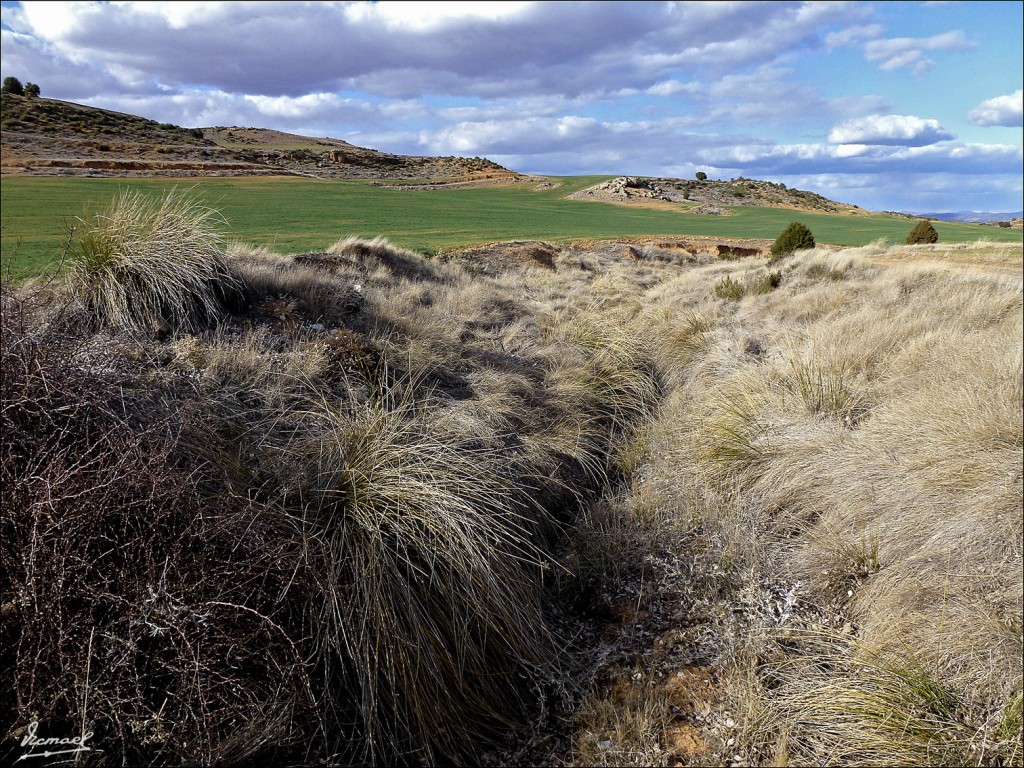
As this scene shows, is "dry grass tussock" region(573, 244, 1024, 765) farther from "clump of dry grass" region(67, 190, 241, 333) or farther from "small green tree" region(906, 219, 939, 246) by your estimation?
"small green tree" region(906, 219, 939, 246)

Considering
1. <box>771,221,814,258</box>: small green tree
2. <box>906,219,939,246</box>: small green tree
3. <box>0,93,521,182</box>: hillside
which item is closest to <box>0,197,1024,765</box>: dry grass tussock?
<box>771,221,814,258</box>: small green tree

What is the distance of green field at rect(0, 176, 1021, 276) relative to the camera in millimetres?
15734

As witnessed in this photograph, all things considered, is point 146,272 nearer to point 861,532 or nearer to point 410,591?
point 410,591

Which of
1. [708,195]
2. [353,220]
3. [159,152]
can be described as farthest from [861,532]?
[708,195]

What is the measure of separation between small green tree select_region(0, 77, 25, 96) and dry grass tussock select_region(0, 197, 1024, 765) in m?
59.0

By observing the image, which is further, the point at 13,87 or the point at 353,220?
the point at 13,87

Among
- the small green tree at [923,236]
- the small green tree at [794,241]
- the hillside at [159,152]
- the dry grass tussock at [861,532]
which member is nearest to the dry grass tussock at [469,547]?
the dry grass tussock at [861,532]

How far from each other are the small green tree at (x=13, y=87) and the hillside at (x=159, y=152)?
3502mm

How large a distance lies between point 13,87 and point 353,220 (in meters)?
44.4

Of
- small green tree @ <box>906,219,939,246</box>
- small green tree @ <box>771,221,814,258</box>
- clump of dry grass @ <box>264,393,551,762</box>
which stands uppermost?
small green tree @ <box>906,219,939,246</box>

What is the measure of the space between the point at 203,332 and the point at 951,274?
11.6m

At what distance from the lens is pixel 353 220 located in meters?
29.0

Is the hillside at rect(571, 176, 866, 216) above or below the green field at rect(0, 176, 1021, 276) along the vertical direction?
above

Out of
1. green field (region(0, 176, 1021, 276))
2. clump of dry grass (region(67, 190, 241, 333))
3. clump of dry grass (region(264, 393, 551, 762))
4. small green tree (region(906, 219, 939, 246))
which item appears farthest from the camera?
small green tree (region(906, 219, 939, 246))
